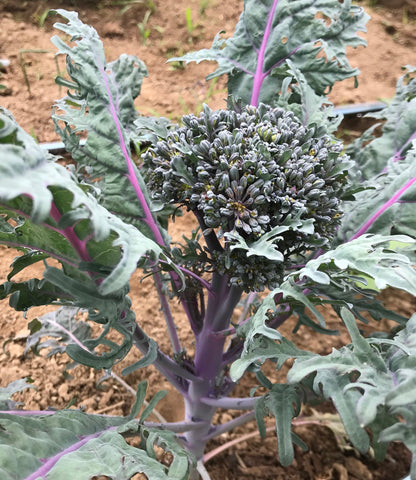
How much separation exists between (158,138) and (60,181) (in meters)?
0.41

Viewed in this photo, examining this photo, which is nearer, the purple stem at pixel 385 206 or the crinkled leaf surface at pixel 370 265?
the crinkled leaf surface at pixel 370 265

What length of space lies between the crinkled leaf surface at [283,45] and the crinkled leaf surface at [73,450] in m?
0.72

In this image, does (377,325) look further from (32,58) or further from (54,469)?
(32,58)

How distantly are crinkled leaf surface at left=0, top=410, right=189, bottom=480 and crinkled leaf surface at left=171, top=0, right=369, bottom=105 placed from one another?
72 centimetres

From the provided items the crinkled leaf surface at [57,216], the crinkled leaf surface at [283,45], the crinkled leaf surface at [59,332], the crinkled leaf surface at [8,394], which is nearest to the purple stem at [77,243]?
the crinkled leaf surface at [57,216]

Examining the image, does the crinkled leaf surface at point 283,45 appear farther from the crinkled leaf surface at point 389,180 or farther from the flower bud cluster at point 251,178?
the flower bud cluster at point 251,178

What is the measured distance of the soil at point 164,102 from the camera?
112 cm

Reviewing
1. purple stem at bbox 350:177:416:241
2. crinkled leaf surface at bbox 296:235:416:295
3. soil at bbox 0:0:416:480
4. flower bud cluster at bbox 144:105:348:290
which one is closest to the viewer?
crinkled leaf surface at bbox 296:235:416:295

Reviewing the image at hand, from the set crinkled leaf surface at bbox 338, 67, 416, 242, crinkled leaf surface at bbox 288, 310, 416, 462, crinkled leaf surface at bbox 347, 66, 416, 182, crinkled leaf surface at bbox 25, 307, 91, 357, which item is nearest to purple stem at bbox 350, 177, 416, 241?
crinkled leaf surface at bbox 338, 67, 416, 242

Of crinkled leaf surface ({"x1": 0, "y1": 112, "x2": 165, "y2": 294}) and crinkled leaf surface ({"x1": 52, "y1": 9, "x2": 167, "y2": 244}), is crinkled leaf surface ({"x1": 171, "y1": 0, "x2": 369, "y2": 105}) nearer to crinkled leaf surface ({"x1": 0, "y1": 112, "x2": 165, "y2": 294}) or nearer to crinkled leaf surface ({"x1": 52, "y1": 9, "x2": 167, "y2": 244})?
crinkled leaf surface ({"x1": 52, "y1": 9, "x2": 167, "y2": 244})

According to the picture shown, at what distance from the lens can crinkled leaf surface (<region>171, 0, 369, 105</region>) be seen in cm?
98

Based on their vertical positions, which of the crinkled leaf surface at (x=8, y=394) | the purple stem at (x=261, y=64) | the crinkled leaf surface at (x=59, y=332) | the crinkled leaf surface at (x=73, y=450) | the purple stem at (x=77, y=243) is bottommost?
the crinkled leaf surface at (x=59, y=332)

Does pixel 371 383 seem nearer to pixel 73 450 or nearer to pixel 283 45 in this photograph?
pixel 73 450

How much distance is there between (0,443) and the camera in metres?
0.54
